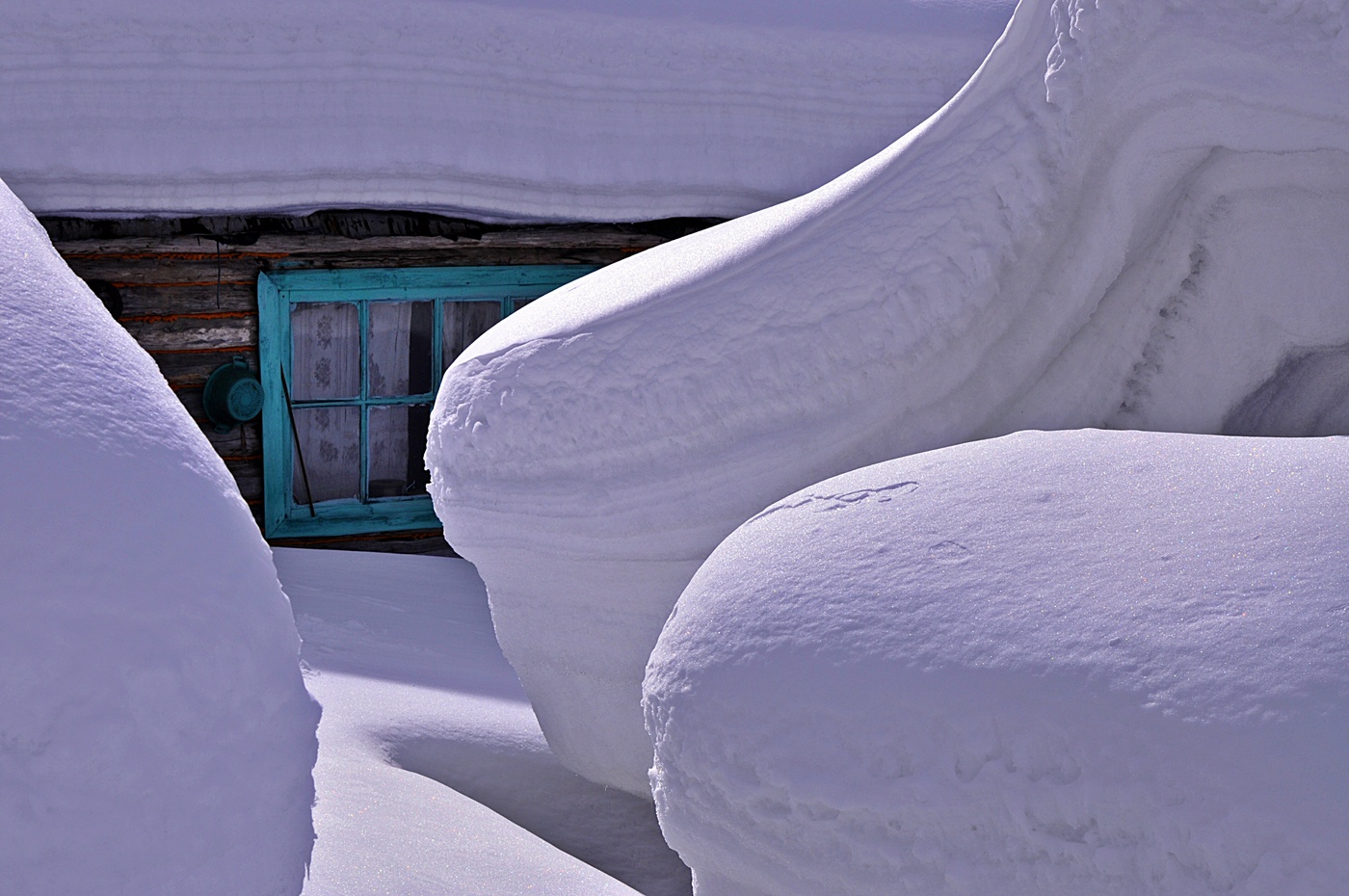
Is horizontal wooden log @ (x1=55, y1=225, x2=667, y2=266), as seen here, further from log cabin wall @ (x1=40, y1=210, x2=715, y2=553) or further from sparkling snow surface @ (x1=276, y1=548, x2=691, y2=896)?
sparkling snow surface @ (x1=276, y1=548, x2=691, y2=896)

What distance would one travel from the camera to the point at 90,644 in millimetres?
747

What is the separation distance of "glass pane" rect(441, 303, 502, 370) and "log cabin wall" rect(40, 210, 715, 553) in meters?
0.19

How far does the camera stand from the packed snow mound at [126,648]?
0.73 meters

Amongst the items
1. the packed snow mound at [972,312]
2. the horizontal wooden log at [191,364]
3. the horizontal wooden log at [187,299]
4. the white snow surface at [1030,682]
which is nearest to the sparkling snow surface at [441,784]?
the packed snow mound at [972,312]

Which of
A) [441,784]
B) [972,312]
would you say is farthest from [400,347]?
[972,312]

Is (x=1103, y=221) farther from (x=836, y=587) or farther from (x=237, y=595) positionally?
A: (x=237, y=595)

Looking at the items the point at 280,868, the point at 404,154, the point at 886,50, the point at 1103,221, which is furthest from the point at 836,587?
the point at 886,50

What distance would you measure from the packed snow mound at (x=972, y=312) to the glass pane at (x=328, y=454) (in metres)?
2.52

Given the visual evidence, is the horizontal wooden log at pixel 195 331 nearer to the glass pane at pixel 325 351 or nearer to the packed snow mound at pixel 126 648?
the glass pane at pixel 325 351

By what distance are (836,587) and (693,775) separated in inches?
9.8

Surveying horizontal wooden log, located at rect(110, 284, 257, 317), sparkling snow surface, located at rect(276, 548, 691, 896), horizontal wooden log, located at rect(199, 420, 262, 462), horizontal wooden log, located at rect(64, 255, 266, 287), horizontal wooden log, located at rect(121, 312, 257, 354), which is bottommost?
sparkling snow surface, located at rect(276, 548, 691, 896)

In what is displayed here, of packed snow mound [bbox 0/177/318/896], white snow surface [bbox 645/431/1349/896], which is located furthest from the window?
packed snow mound [bbox 0/177/318/896]

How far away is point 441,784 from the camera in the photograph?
219 cm

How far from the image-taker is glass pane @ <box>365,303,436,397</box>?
14.6 feet
